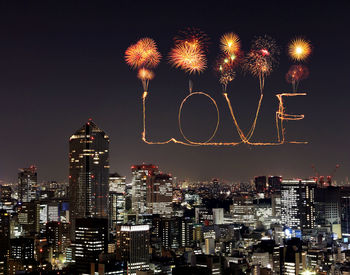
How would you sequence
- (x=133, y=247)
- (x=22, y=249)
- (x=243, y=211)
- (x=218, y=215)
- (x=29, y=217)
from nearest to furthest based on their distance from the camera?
(x=133, y=247) < (x=22, y=249) < (x=29, y=217) < (x=218, y=215) < (x=243, y=211)

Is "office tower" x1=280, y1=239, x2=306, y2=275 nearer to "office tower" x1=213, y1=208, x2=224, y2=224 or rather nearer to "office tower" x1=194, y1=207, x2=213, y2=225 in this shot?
"office tower" x1=194, y1=207, x2=213, y2=225

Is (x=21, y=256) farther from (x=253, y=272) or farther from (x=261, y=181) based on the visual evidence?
(x=261, y=181)

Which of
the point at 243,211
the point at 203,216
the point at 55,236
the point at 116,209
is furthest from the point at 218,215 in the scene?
the point at 55,236

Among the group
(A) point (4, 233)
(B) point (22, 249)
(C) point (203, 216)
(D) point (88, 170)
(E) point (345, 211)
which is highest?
(D) point (88, 170)

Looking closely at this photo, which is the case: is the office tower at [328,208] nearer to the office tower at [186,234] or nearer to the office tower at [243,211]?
the office tower at [243,211]

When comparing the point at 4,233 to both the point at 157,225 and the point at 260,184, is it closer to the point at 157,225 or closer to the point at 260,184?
the point at 157,225

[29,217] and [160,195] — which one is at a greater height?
[160,195]

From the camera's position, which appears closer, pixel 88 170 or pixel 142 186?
pixel 88 170

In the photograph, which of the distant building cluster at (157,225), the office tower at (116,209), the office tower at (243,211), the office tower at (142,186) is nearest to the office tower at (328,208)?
the distant building cluster at (157,225)
